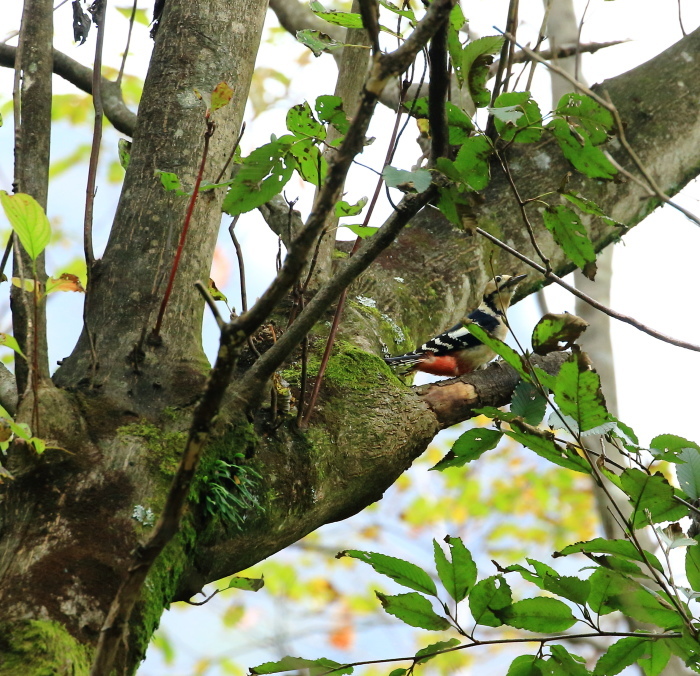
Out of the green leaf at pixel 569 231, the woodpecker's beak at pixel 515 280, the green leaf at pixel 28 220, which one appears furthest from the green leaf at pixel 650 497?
the woodpecker's beak at pixel 515 280

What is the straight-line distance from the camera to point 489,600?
1.46 m

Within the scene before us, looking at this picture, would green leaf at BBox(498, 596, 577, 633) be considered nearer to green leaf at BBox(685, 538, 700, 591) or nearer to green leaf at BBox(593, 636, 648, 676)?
green leaf at BBox(593, 636, 648, 676)

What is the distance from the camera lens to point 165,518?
3.53ft

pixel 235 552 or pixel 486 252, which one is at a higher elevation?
pixel 486 252

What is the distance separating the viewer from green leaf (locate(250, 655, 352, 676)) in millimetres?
1514

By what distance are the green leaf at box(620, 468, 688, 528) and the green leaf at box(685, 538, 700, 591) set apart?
65mm

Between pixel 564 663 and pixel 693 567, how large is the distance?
304mm

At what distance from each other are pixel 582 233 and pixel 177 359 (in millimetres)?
1175

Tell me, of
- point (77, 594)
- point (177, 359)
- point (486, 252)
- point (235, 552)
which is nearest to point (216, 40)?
point (177, 359)

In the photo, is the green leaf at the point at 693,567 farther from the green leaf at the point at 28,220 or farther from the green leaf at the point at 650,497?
the green leaf at the point at 28,220

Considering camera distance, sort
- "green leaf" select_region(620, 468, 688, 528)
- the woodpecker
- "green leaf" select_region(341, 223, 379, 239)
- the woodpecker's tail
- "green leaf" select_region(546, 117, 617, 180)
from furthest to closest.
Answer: the woodpecker, the woodpecker's tail, "green leaf" select_region(341, 223, 379, 239), "green leaf" select_region(546, 117, 617, 180), "green leaf" select_region(620, 468, 688, 528)

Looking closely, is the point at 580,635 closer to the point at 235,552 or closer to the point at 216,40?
the point at 235,552

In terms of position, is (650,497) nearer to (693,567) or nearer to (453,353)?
(693,567)

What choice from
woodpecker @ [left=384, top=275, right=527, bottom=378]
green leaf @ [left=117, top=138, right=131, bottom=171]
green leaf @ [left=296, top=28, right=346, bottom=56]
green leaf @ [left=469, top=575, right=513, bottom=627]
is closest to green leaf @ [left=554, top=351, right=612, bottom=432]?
green leaf @ [left=469, top=575, right=513, bottom=627]
